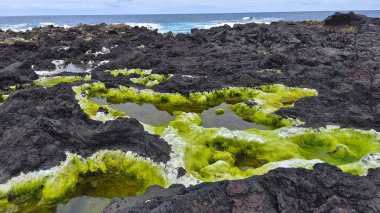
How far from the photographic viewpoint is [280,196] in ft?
29.3

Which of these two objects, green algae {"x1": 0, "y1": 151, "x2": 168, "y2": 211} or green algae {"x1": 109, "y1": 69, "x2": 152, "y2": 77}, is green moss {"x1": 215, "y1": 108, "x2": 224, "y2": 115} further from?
green algae {"x1": 109, "y1": 69, "x2": 152, "y2": 77}

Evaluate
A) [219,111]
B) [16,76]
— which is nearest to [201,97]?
[219,111]

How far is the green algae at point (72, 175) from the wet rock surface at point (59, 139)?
299 millimetres

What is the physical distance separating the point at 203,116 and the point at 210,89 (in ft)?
14.8

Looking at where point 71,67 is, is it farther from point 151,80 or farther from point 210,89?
point 210,89

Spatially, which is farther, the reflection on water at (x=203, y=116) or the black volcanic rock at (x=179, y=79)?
the reflection on water at (x=203, y=116)

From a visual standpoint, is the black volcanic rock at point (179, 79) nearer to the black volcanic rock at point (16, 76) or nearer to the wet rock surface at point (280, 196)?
the black volcanic rock at point (16, 76)

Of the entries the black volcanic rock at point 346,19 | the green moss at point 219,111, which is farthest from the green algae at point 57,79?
the black volcanic rock at point 346,19

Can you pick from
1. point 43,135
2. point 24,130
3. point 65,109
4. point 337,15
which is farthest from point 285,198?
point 337,15

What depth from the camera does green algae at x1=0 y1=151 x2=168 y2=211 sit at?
1236 cm

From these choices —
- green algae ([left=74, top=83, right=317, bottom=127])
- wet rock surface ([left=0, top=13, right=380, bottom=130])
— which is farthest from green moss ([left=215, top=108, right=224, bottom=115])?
wet rock surface ([left=0, top=13, right=380, bottom=130])

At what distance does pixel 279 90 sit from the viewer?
25750mm

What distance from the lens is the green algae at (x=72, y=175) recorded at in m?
12.4

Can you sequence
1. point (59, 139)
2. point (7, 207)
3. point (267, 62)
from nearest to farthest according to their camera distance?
1. point (7, 207)
2. point (59, 139)
3. point (267, 62)
